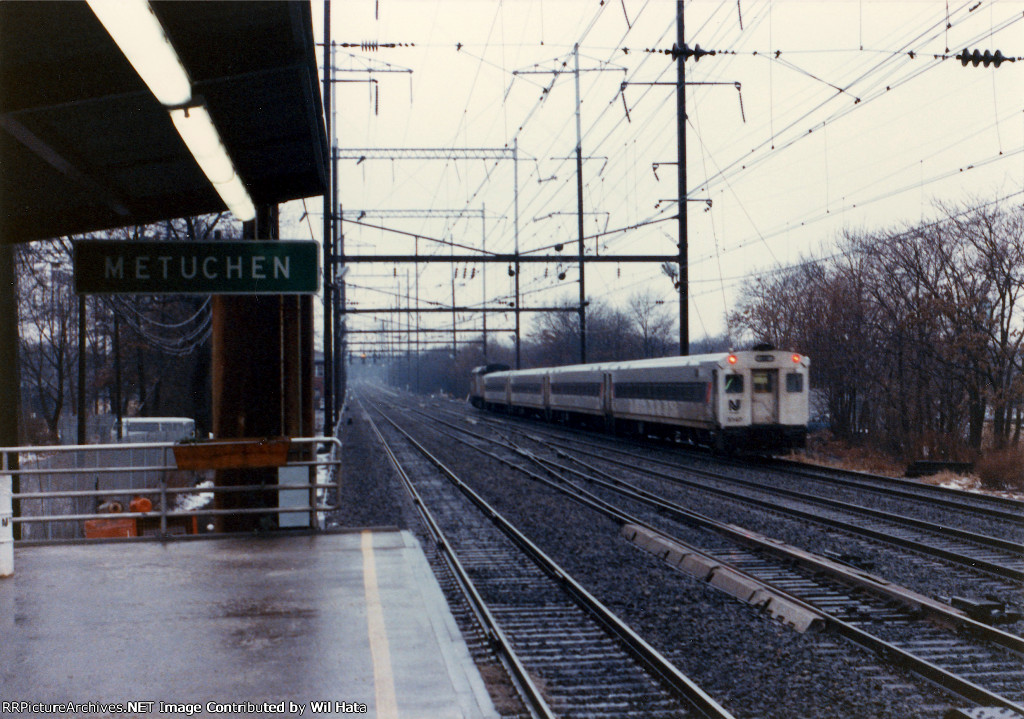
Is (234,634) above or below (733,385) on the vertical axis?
below

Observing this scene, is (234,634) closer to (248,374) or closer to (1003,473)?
(248,374)

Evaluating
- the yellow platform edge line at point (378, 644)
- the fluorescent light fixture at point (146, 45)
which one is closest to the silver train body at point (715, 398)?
the yellow platform edge line at point (378, 644)

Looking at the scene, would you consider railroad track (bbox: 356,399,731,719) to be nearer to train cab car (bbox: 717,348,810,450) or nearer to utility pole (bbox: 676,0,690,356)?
train cab car (bbox: 717,348,810,450)

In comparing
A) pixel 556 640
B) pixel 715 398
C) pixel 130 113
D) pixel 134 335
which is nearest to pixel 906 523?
pixel 556 640

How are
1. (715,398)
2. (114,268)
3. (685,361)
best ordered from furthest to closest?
(685,361) → (715,398) → (114,268)

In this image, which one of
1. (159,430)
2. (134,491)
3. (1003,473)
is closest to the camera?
(134,491)

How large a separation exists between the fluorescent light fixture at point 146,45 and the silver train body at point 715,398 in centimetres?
1942

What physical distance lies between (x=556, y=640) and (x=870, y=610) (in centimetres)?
320

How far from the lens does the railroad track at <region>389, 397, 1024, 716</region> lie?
6855mm

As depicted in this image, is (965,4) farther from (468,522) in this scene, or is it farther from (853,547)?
(468,522)

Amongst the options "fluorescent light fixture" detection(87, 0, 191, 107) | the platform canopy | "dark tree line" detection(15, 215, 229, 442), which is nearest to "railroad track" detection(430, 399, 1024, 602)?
the platform canopy

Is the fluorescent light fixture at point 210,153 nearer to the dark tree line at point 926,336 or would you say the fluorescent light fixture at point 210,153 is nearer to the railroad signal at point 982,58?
the railroad signal at point 982,58

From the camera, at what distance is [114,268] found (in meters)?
7.41

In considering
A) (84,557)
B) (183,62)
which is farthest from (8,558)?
(183,62)
